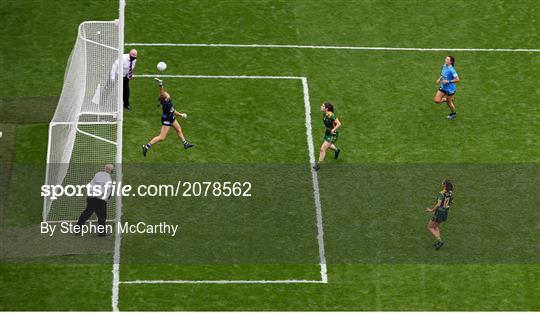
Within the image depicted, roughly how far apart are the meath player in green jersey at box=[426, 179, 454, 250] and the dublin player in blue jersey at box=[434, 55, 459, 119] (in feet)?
17.9

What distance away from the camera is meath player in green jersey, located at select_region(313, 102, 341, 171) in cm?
3528

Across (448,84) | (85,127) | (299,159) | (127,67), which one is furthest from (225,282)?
(448,84)

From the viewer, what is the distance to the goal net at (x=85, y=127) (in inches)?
1313

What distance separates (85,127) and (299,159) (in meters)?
6.04

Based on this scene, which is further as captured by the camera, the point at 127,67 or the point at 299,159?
the point at 127,67

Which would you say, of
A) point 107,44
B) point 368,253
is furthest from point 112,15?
point 368,253

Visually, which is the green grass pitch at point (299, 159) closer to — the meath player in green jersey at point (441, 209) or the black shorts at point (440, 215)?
the meath player in green jersey at point (441, 209)

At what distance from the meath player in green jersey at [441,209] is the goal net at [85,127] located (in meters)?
7.59

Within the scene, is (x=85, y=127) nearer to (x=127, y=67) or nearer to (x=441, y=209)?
(x=127, y=67)

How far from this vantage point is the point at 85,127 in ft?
110

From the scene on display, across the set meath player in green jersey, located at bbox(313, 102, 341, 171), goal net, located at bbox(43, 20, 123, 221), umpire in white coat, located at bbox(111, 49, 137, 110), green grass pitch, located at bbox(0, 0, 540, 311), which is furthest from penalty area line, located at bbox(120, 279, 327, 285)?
umpire in white coat, located at bbox(111, 49, 137, 110)

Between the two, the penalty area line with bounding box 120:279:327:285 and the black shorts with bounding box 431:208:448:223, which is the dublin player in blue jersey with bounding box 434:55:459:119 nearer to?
the black shorts with bounding box 431:208:448:223

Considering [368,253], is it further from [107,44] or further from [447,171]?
[107,44]

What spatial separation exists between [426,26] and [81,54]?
38.1 ft
